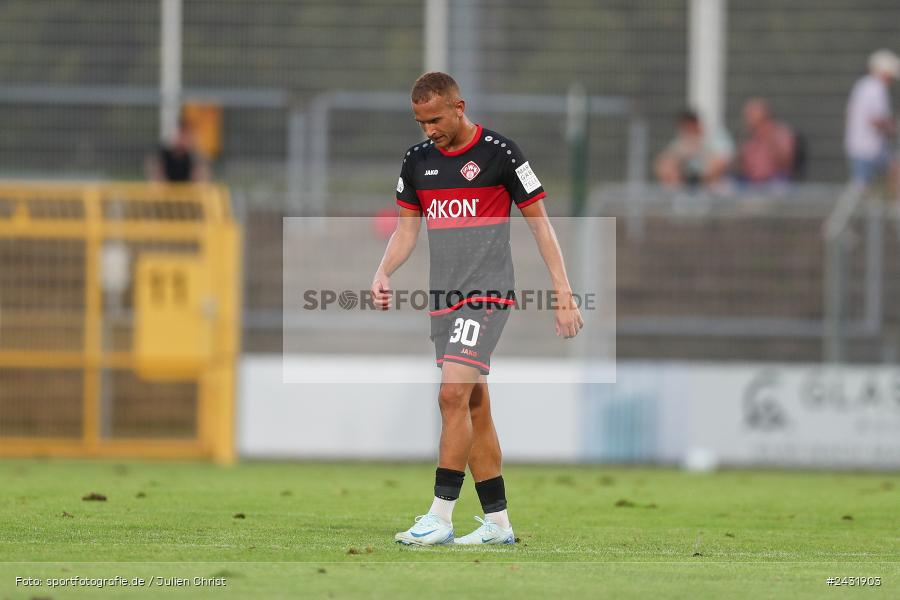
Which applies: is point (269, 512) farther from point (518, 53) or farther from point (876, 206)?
point (518, 53)

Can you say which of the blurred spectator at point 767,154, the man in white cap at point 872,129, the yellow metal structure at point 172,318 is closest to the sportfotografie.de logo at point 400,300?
the yellow metal structure at point 172,318

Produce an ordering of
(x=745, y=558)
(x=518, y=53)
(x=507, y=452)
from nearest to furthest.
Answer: (x=745, y=558)
(x=507, y=452)
(x=518, y=53)

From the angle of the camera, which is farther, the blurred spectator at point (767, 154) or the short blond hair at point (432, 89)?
the blurred spectator at point (767, 154)

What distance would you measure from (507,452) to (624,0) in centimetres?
897

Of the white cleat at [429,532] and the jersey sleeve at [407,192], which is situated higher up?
the jersey sleeve at [407,192]

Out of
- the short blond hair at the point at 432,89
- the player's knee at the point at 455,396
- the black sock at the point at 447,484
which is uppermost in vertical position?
the short blond hair at the point at 432,89

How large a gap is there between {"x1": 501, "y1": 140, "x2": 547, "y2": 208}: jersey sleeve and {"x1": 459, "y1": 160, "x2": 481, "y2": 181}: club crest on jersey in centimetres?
14

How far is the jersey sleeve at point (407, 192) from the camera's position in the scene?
8367mm

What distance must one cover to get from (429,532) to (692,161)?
1153 centimetres

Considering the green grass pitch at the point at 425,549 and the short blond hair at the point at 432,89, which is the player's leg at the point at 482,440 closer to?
the green grass pitch at the point at 425,549

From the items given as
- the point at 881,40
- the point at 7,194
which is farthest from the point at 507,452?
the point at 881,40

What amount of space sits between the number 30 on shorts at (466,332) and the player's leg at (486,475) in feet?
0.83

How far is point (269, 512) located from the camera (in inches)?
386

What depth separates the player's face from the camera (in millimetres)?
7965
